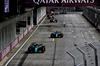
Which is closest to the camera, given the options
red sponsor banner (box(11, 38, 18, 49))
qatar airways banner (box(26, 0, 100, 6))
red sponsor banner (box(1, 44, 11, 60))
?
red sponsor banner (box(1, 44, 11, 60))

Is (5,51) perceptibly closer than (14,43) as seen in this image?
Yes

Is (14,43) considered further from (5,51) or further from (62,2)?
(62,2)

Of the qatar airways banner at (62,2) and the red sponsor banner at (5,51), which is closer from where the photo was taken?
the red sponsor banner at (5,51)

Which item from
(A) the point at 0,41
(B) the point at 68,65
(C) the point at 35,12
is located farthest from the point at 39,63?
(C) the point at 35,12

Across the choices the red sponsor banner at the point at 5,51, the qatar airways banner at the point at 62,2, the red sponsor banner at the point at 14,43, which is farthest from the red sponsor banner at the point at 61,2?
the red sponsor banner at the point at 5,51

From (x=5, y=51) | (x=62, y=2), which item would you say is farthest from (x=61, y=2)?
(x=5, y=51)

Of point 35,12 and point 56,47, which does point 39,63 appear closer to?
point 56,47

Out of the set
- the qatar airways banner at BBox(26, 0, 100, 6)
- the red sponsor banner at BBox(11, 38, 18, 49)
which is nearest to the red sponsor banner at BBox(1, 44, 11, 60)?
the red sponsor banner at BBox(11, 38, 18, 49)

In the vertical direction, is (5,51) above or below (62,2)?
below

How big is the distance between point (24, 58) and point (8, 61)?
8.15ft

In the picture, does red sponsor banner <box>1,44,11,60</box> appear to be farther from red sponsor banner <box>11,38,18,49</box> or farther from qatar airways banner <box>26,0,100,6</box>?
qatar airways banner <box>26,0,100,6</box>

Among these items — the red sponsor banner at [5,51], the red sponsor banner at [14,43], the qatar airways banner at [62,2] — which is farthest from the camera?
the qatar airways banner at [62,2]

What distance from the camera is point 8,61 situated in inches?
1297

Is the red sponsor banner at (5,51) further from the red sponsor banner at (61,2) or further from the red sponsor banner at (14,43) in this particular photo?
the red sponsor banner at (61,2)
